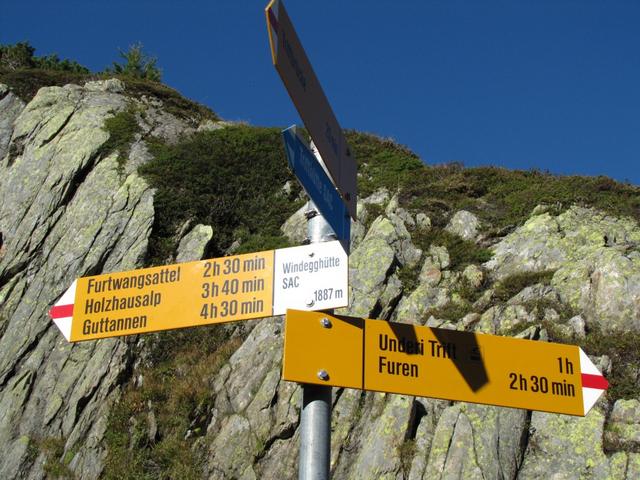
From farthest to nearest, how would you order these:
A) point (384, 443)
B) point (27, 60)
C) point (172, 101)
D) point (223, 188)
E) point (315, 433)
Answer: point (27, 60)
point (172, 101)
point (223, 188)
point (384, 443)
point (315, 433)

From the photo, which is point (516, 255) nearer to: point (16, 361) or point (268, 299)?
point (16, 361)

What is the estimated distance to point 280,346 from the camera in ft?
50.2

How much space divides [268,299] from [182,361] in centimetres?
1214

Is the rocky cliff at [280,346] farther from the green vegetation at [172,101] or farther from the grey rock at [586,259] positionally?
the green vegetation at [172,101]

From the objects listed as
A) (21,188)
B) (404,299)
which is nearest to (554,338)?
(404,299)

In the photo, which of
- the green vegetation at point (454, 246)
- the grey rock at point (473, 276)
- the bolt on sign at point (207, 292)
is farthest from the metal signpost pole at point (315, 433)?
the green vegetation at point (454, 246)

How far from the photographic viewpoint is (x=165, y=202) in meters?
20.1

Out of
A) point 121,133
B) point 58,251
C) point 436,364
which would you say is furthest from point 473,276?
point 121,133

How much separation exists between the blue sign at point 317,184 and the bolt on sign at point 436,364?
1.84ft

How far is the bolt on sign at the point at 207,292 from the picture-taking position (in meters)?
4.63

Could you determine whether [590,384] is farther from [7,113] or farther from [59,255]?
[7,113]

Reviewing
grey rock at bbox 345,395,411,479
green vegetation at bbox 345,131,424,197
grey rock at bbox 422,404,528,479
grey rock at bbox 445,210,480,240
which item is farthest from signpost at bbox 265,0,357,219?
green vegetation at bbox 345,131,424,197

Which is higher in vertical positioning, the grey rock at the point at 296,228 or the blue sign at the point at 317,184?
the grey rock at the point at 296,228

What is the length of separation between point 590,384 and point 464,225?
13756mm
